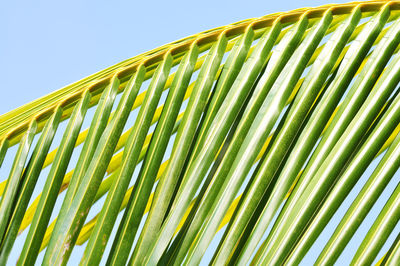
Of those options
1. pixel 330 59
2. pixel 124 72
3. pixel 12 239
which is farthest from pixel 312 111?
pixel 12 239

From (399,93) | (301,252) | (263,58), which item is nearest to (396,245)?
(301,252)

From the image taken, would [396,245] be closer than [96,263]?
Yes

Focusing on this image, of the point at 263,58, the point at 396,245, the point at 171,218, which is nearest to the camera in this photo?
the point at 396,245

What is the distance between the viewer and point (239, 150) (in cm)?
74

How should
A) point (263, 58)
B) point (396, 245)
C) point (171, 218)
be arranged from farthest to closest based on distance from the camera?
point (263, 58) < point (171, 218) < point (396, 245)

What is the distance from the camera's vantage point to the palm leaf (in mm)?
646

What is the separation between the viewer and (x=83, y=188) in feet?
2.54

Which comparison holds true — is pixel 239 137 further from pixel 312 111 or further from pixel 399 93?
pixel 399 93

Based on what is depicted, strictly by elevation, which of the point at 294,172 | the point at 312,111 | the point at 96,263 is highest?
the point at 312,111

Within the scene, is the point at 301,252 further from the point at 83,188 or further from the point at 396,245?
the point at 83,188

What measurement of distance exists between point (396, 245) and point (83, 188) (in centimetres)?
42

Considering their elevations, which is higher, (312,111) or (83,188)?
(312,111)

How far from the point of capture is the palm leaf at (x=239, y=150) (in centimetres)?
65

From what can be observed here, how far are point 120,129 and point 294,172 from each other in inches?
10.9
